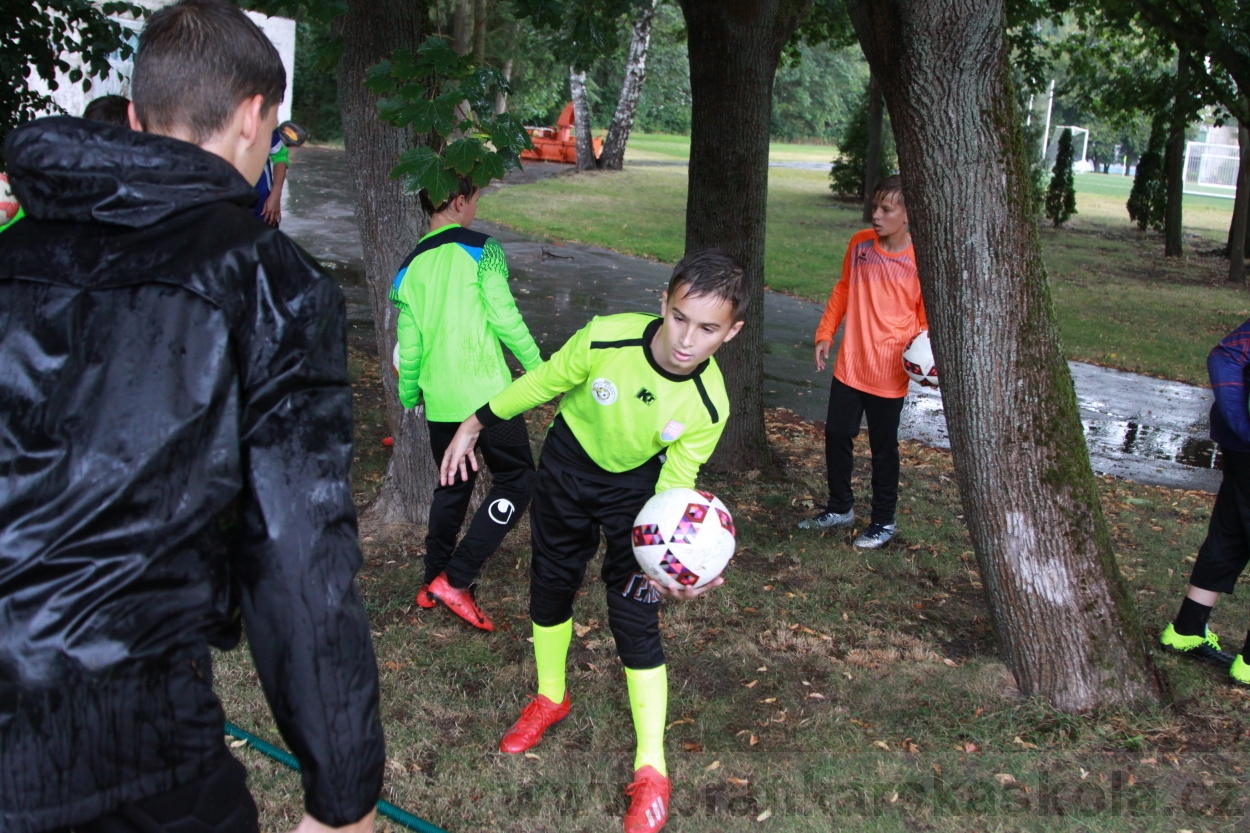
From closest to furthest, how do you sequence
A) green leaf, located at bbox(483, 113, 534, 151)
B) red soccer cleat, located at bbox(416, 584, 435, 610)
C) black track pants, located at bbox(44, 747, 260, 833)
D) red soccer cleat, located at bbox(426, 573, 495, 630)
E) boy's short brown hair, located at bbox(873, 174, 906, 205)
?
black track pants, located at bbox(44, 747, 260, 833) → green leaf, located at bbox(483, 113, 534, 151) → red soccer cleat, located at bbox(426, 573, 495, 630) → red soccer cleat, located at bbox(416, 584, 435, 610) → boy's short brown hair, located at bbox(873, 174, 906, 205)

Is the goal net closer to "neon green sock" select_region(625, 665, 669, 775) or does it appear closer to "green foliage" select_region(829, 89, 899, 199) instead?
"green foliage" select_region(829, 89, 899, 199)

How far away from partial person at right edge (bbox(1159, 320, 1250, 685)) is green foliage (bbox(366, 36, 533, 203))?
3.03m

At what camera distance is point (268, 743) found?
3.62m

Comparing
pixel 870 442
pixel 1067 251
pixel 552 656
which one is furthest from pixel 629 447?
pixel 1067 251

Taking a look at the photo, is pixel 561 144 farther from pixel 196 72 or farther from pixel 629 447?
pixel 196 72

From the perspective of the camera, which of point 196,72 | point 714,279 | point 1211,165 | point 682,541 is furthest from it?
point 1211,165

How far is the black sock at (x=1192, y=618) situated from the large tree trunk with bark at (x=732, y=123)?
299 centimetres

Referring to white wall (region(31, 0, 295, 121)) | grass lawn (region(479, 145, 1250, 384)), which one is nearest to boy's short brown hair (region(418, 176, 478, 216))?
white wall (region(31, 0, 295, 121))

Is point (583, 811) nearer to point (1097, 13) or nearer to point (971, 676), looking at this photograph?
point (971, 676)

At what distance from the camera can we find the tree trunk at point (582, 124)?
3184 cm

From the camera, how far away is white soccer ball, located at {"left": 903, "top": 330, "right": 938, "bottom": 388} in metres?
5.56

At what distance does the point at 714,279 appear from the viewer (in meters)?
3.40

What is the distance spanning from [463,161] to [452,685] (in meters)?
2.04

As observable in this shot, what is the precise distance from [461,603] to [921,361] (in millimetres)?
2619
